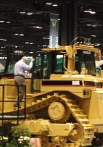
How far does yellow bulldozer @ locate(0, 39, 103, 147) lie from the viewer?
53.8 feet

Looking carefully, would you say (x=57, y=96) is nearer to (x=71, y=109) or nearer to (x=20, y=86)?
(x=71, y=109)

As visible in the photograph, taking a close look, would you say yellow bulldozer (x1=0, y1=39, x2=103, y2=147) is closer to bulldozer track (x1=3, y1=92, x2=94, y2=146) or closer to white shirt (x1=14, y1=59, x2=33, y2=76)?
bulldozer track (x1=3, y1=92, x2=94, y2=146)

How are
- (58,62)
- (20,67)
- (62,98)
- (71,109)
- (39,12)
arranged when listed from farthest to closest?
(39,12)
(58,62)
(20,67)
(62,98)
(71,109)

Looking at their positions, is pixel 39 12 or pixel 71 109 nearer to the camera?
pixel 71 109

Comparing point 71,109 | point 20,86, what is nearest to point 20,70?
point 20,86

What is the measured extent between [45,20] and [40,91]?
2784cm

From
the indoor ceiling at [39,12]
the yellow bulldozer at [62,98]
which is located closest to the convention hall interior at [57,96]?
the yellow bulldozer at [62,98]

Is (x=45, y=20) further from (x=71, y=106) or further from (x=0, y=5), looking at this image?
(x=71, y=106)

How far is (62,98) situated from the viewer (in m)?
16.9

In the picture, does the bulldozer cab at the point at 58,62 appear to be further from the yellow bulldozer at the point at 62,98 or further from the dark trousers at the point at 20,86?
the dark trousers at the point at 20,86

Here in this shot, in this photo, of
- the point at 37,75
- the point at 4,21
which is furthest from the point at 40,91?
the point at 4,21

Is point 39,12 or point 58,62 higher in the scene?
point 39,12

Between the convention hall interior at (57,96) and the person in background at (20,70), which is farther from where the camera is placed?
the person in background at (20,70)

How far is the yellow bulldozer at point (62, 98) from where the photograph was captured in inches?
646
